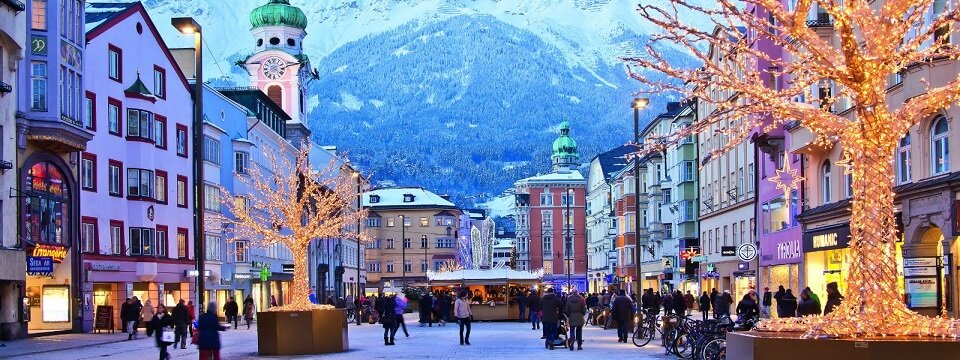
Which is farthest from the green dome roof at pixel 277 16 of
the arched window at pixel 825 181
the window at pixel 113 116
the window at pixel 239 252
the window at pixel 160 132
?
the arched window at pixel 825 181

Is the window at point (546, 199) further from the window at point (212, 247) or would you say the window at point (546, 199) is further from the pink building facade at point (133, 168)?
the pink building facade at point (133, 168)

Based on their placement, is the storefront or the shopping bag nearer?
the shopping bag

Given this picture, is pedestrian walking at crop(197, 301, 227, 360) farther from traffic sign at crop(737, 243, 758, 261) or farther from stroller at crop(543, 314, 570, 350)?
traffic sign at crop(737, 243, 758, 261)

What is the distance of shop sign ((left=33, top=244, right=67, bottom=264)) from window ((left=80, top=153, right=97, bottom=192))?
424 centimetres

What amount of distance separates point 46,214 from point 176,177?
16.1 meters

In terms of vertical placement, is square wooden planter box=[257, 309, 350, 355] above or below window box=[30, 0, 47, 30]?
below

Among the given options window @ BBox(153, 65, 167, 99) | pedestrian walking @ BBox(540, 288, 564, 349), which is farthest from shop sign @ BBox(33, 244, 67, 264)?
pedestrian walking @ BBox(540, 288, 564, 349)

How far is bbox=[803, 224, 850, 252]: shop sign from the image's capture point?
4066cm

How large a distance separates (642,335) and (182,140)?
32.8 metres

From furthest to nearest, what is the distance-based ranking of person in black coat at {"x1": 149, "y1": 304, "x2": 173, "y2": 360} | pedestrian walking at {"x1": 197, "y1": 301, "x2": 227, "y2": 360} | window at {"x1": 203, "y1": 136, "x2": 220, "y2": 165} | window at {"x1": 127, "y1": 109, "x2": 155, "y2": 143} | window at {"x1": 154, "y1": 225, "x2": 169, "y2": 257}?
window at {"x1": 203, "y1": 136, "x2": 220, "y2": 165} < window at {"x1": 154, "y1": 225, "x2": 169, "y2": 257} < window at {"x1": 127, "y1": 109, "x2": 155, "y2": 143} < person in black coat at {"x1": 149, "y1": 304, "x2": 173, "y2": 360} < pedestrian walking at {"x1": 197, "y1": 301, "x2": 227, "y2": 360}

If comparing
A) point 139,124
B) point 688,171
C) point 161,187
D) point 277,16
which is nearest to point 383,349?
point 139,124

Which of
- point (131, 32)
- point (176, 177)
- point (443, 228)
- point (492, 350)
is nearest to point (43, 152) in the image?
point (131, 32)

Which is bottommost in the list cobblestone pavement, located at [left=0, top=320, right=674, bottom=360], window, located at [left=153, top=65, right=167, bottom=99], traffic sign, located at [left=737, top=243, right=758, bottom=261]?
cobblestone pavement, located at [left=0, top=320, right=674, bottom=360]

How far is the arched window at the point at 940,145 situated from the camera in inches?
1264
